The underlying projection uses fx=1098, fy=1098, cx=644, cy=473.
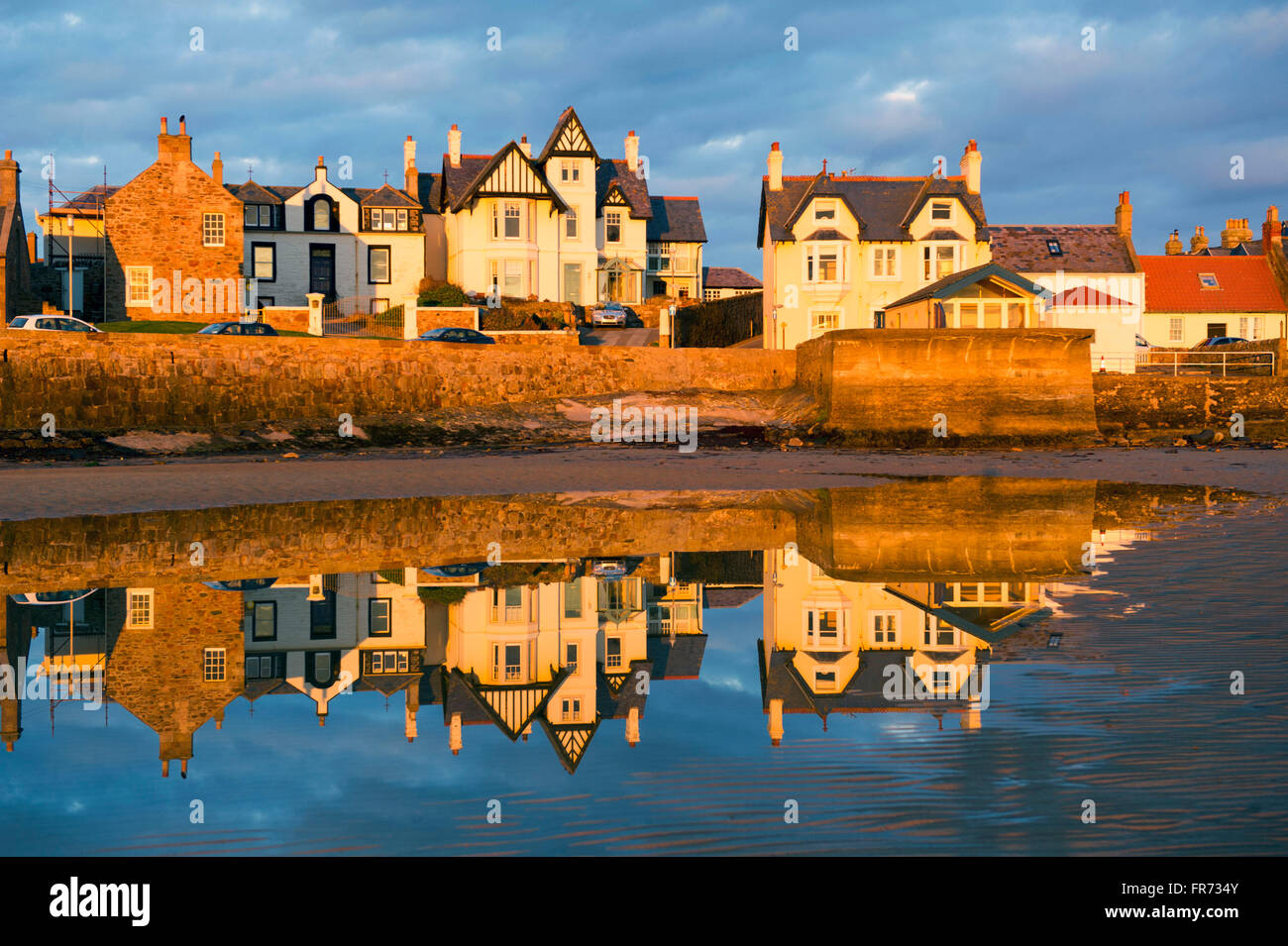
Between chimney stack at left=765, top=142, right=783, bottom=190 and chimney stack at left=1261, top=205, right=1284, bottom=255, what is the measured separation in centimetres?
2841

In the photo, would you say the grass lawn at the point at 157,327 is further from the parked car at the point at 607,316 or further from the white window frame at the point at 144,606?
the white window frame at the point at 144,606

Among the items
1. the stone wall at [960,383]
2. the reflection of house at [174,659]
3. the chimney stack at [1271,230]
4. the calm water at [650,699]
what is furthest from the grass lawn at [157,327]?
the chimney stack at [1271,230]

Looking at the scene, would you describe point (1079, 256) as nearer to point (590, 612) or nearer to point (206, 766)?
point (590, 612)

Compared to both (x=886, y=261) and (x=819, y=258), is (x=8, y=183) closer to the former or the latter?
(x=819, y=258)

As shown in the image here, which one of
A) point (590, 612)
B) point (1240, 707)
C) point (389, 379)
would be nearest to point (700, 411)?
point (389, 379)

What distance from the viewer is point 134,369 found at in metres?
28.7

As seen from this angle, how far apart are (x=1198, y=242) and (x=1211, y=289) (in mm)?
12927

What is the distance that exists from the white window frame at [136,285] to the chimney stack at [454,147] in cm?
1633

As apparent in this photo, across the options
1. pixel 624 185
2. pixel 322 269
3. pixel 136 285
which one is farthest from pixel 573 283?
pixel 136 285

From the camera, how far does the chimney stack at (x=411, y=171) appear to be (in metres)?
56.2

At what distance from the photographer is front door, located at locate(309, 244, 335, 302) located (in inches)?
2085

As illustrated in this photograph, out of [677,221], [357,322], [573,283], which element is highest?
[677,221]

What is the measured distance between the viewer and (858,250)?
48938mm
